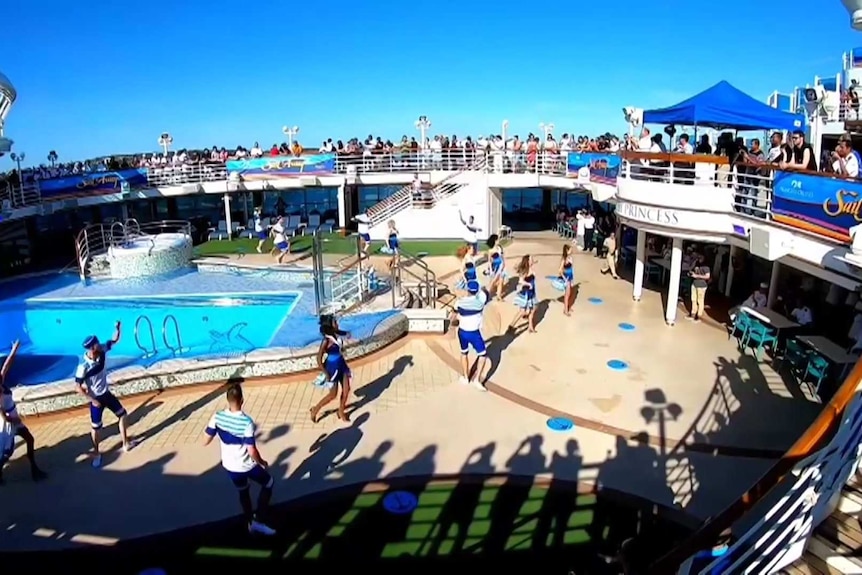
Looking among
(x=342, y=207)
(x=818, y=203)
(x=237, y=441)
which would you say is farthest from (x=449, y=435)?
(x=342, y=207)

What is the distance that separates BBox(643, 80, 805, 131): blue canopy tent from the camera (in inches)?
449

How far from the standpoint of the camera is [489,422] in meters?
8.32

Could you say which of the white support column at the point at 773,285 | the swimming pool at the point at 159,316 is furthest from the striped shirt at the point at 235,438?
the white support column at the point at 773,285

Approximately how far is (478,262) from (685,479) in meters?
11.9

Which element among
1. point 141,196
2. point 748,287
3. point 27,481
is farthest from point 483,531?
point 141,196

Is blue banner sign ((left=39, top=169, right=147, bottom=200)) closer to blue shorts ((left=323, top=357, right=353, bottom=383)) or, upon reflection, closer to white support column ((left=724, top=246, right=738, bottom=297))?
blue shorts ((left=323, top=357, right=353, bottom=383))

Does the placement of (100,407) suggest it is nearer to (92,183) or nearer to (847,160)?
(847,160)

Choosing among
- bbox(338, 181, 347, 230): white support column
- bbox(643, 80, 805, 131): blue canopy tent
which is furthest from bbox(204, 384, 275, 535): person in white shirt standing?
bbox(338, 181, 347, 230): white support column

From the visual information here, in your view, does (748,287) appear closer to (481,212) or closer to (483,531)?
(481,212)

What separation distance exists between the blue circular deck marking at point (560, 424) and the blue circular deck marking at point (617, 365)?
2.28 meters

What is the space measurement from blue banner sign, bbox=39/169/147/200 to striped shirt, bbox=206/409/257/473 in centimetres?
1808

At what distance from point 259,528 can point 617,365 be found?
672 centimetres

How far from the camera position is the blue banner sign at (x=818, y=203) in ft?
26.5

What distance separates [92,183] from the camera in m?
21.1
